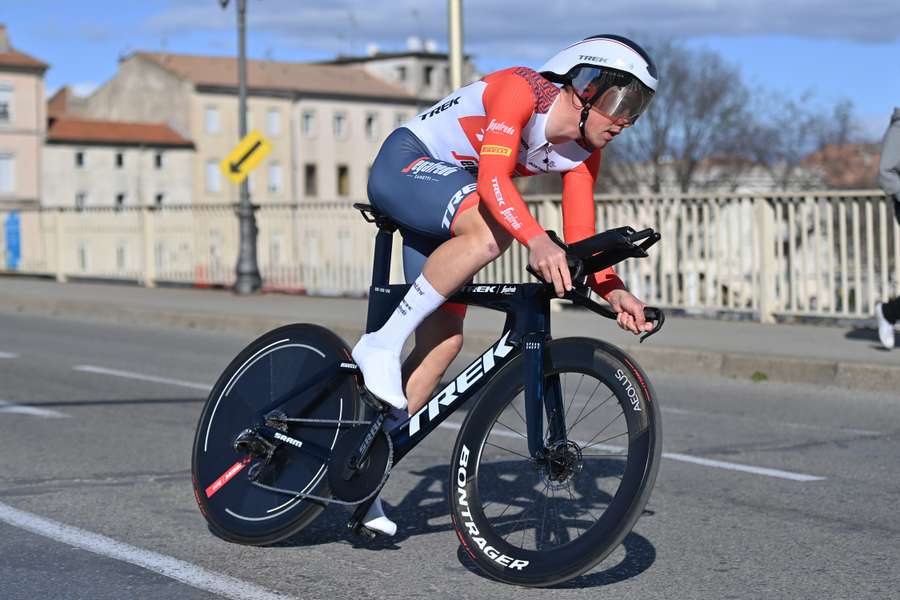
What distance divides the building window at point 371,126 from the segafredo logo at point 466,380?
10943 cm

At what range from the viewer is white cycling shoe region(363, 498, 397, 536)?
4.71 meters

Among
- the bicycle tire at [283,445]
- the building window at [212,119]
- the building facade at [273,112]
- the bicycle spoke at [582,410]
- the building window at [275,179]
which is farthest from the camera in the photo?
the building window at [275,179]

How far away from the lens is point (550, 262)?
13.0 ft

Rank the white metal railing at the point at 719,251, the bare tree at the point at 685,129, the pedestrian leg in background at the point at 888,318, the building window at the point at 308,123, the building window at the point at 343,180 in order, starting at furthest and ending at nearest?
the building window at the point at 343,180, the building window at the point at 308,123, the bare tree at the point at 685,129, the white metal railing at the point at 719,251, the pedestrian leg in background at the point at 888,318

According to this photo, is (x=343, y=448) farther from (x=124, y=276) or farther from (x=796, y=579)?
(x=124, y=276)

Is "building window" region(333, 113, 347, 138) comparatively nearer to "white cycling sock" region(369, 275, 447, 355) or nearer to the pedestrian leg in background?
the pedestrian leg in background

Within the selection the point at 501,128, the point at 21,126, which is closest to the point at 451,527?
the point at 501,128

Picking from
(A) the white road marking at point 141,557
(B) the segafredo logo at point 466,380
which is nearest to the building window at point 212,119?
(A) the white road marking at point 141,557

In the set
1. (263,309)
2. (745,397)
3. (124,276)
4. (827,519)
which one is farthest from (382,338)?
(124,276)

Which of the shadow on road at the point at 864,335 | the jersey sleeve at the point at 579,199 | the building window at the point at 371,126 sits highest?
the building window at the point at 371,126

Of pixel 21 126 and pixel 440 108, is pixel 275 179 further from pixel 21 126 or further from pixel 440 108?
pixel 440 108

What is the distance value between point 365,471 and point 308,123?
4140 inches

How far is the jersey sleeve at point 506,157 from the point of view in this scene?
404 centimetres

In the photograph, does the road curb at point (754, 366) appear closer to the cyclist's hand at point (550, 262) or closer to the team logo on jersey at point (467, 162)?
the team logo on jersey at point (467, 162)
